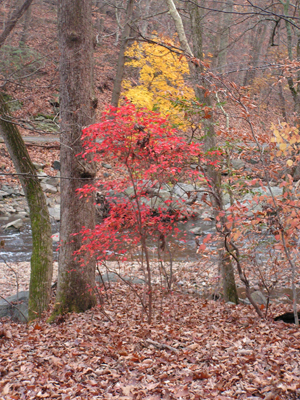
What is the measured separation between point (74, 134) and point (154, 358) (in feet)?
11.4

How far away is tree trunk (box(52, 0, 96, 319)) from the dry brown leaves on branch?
55 centimetres

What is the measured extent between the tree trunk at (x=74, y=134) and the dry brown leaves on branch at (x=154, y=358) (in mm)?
554

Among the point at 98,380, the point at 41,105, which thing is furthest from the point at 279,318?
the point at 41,105

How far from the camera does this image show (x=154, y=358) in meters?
3.78

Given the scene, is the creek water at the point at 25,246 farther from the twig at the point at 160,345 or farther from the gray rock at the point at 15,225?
the twig at the point at 160,345

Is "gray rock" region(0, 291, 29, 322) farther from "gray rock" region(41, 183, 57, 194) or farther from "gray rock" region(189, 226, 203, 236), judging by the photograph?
"gray rock" region(41, 183, 57, 194)

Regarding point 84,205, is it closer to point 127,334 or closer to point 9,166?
point 127,334

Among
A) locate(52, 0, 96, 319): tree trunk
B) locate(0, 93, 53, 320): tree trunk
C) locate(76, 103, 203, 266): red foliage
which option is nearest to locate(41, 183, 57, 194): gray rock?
locate(0, 93, 53, 320): tree trunk

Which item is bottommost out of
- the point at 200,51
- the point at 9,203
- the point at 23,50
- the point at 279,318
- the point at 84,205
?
the point at 279,318

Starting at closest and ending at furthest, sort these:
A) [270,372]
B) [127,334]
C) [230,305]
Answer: [270,372]
[127,334]
[230,305]

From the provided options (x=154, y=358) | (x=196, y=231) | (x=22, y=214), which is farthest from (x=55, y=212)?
(x=154, y=358)

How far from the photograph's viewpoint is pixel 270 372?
10.4 feet

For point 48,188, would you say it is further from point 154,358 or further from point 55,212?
point 154,358

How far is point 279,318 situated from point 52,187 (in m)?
13.0
